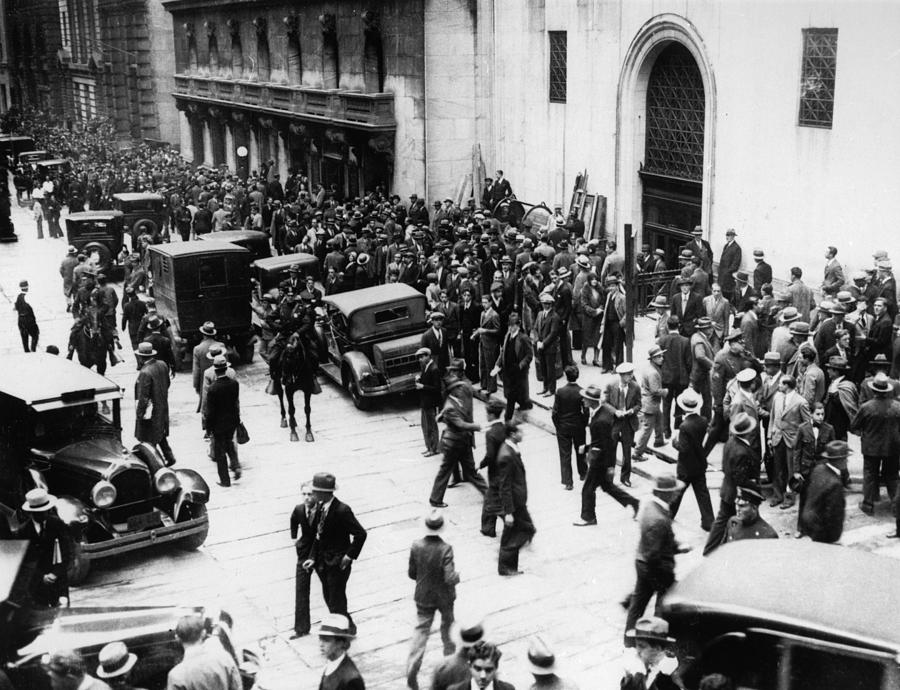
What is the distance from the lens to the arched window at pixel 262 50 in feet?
127

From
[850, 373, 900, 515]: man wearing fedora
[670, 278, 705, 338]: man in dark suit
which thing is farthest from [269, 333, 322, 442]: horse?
[850, 373, 900, 515]: man wearing fedora

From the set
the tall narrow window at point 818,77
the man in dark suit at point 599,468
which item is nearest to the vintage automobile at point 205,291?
the man in dark suit at point 599,468

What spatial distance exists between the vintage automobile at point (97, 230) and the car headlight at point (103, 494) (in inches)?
639

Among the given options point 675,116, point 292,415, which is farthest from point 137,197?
point 292,415

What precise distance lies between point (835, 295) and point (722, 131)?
5196 mm

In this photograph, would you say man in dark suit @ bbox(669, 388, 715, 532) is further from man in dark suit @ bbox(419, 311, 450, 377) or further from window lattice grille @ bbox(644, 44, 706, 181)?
window lattice grille @ bbox(644, 44, 706, 181)

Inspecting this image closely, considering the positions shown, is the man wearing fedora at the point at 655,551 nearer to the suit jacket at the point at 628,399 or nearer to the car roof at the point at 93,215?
the suit jacket at the point at 628,399

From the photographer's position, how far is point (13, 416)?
11250 millimetres

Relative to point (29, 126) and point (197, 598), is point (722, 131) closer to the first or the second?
point (197, 598)

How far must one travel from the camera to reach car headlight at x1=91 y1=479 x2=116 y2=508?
10656 mm

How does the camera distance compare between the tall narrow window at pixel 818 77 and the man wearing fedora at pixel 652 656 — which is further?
the tall narrow window at pixel 818 77

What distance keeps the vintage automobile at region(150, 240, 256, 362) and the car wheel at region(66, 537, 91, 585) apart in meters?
8.17

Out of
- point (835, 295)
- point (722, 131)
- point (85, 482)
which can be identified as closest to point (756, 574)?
point (85, 482)

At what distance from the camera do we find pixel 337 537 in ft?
29.7
